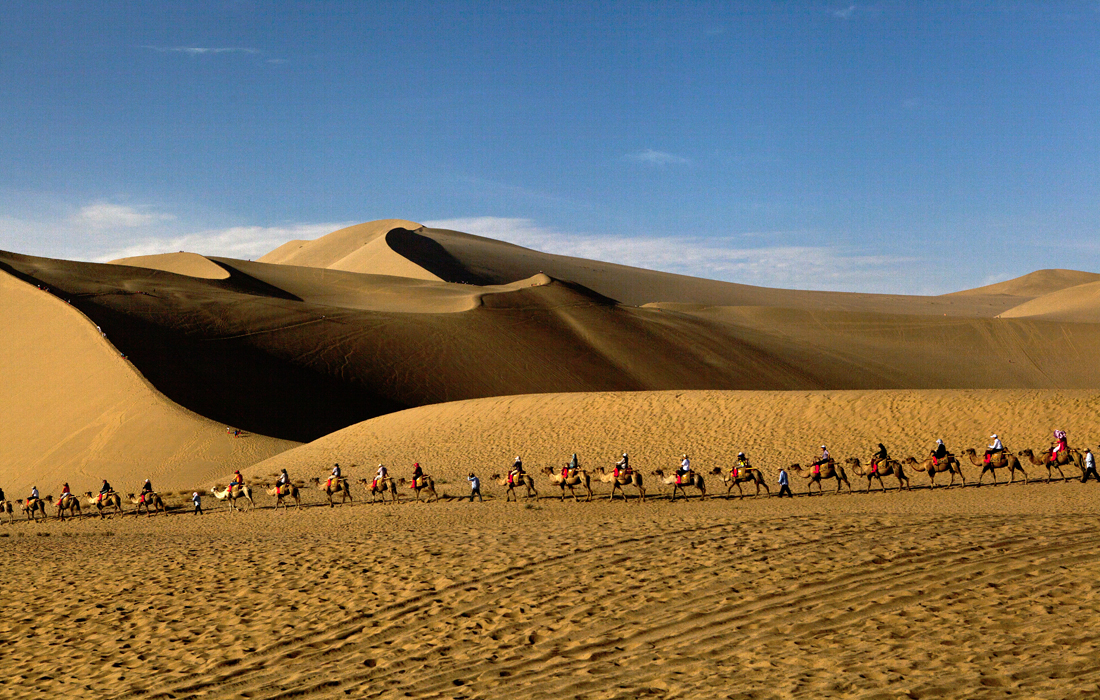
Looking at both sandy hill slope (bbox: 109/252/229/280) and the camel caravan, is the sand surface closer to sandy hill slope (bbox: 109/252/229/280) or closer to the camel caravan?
the camel caravan

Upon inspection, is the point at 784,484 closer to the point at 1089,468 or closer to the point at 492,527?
the point at 1089,468

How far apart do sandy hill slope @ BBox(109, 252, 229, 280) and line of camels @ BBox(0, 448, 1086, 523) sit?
206 ft

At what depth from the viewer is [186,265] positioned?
324ft

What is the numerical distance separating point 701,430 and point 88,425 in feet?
97.0

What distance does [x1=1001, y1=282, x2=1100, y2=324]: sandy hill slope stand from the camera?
10030 centimetres

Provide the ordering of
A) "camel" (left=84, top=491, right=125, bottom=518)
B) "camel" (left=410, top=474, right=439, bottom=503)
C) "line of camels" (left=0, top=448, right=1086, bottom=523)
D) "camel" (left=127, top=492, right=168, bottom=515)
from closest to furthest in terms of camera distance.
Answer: "line of camels" (left=0, top=448, right=1086, bottom=523) < "camel" (left=410, top=474, right=439, bottom=503) < "camel" (left=127, top=492, right=168, bottom=515) < "camel" (left=84, top=491, right=125, bottom=518)

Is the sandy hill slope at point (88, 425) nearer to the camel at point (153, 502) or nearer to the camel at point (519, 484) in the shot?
the camel at point (153, 502)

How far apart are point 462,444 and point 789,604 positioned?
25900 millimetres

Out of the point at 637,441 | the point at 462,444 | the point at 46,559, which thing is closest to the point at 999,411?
the point at 637,441

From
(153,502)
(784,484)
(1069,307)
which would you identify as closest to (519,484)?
(784,484)

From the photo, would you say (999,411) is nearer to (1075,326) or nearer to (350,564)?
(350,564)

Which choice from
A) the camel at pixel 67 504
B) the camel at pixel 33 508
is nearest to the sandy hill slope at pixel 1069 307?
the camel at pixel 67 504

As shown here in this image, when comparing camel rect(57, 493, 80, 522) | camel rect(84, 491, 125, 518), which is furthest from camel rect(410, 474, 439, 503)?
camel rect(57, 493, 80, 522)

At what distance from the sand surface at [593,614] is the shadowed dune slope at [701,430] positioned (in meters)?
12.8
